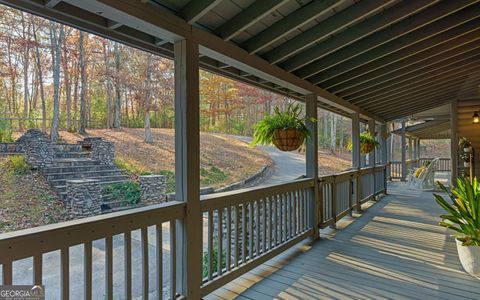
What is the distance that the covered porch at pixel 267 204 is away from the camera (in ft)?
6.28

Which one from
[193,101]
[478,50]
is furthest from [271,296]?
[478,50]

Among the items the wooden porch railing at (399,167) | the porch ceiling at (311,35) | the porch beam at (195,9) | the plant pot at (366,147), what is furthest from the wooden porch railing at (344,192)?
the wooden porch railing at (399,167)

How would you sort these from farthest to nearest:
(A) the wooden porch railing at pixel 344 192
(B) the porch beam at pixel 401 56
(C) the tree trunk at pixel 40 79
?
1. (A) the wooden porch railing at pixel 344 192
2. (B) the porch beam at pixel 401 56
3. (C) the tree trunk at pixel 40 79

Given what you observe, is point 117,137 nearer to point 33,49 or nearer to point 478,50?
point 33,49

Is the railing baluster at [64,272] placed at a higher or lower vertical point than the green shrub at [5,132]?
lower

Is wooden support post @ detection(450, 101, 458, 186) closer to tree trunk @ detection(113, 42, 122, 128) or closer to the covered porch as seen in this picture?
the covered porch

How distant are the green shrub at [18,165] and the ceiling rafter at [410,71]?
450 centimetres

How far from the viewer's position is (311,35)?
115 inches

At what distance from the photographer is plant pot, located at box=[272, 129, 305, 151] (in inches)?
130

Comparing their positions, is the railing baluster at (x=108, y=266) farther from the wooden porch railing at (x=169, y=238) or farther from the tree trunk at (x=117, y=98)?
the tree trunk at (x=117, y=98)

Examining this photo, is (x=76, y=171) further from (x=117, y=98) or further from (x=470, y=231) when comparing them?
(x=470, y=231)

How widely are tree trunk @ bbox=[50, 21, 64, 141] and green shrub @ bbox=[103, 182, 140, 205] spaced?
471mm

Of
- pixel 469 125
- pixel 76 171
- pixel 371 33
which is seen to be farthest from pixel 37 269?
pixel 469 125

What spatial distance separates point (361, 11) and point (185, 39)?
1.52m
